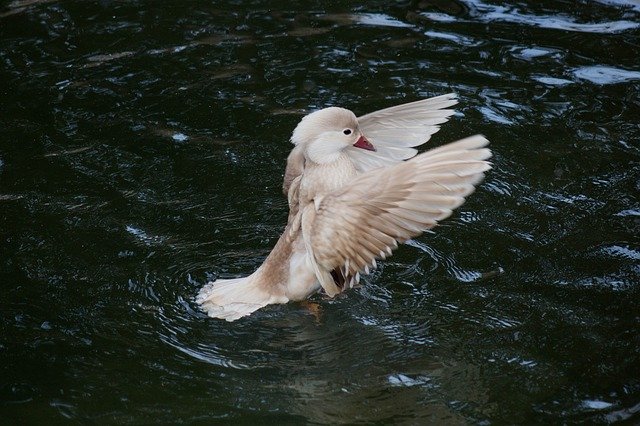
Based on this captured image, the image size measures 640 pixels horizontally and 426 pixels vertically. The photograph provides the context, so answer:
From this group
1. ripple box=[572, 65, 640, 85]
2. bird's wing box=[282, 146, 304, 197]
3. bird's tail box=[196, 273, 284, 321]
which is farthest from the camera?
ripple box=[572, 65, 640, 85]

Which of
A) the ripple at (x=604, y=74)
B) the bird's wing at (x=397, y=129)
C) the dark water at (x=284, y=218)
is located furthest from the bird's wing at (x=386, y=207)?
the ripple at (x=604, y=74)

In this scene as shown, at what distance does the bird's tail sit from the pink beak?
3.34ft

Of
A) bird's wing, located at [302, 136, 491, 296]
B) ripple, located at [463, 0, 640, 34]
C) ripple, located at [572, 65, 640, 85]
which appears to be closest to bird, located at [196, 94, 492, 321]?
bird's wing, located at [302, 136, 491, 296]

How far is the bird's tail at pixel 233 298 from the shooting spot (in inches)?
215

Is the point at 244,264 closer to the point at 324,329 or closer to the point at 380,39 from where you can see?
the point at 324,329

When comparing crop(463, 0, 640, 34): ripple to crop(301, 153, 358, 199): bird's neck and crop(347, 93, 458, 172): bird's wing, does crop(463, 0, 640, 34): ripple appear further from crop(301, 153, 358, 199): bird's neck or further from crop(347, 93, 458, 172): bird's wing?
crop(301, 153, 358, 199): bird's neck

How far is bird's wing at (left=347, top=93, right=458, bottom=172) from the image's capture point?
5.82 meters

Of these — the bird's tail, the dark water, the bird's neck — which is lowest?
the bird's tail

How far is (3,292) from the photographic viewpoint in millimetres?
5492

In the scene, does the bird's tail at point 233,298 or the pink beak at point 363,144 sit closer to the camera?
the bird's tail at point 233,298

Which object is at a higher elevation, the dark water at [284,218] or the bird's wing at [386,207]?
the bird's wing at [386,207]

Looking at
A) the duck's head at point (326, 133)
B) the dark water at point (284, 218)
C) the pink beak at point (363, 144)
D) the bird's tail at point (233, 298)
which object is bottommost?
the bird's tail at point (233, 298)

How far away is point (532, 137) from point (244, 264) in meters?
2.41

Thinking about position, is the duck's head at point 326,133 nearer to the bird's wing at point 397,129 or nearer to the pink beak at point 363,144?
the pink beak at point 363,144
